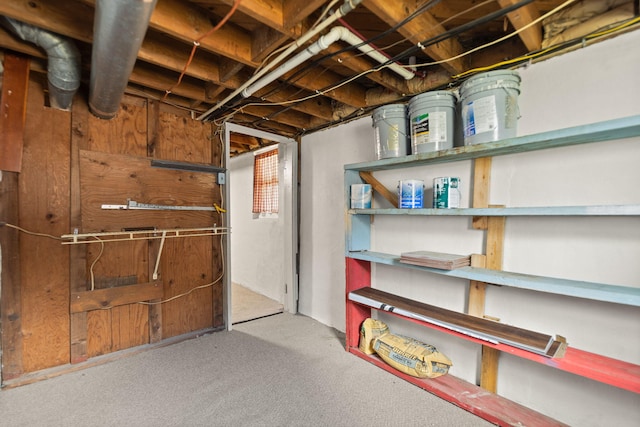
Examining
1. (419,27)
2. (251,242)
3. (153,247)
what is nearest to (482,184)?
(419,27)

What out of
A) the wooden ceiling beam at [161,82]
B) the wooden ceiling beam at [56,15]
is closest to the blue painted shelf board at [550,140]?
the wooden ceiling beam at [161,82]

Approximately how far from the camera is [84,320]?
6.95 ft

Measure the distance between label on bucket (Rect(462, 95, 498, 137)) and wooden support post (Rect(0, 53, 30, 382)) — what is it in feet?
8.66

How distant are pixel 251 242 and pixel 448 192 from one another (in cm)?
321

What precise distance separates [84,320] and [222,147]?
5.88ft

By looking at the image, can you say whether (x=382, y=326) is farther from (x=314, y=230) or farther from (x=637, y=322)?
(x=637, y=322)

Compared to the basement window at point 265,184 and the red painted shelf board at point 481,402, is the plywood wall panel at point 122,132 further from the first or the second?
the red painted shelf board at point 481,402

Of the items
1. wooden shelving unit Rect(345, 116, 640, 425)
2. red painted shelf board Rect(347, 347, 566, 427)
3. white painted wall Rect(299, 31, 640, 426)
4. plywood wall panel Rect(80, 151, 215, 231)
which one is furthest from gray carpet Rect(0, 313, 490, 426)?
plywood wall panel Rect(80, 151, 215, 231)

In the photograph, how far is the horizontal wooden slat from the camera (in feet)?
6.82

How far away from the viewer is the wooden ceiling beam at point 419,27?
1.29m

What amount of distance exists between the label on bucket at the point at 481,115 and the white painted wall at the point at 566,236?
327 mm

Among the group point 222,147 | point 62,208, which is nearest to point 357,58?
point 222,147

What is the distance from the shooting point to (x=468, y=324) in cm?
165

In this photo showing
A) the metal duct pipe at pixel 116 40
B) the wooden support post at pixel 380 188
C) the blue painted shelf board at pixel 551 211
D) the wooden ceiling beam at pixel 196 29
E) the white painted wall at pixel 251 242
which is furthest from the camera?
the white painted wall at pixel 251 242
